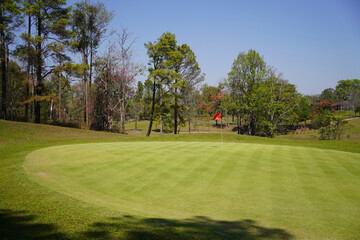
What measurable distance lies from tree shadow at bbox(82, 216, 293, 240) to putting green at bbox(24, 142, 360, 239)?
370 mm

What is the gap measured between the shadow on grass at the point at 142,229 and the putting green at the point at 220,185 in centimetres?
42

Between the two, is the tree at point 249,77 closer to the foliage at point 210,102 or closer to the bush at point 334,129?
the bush at point 334,129

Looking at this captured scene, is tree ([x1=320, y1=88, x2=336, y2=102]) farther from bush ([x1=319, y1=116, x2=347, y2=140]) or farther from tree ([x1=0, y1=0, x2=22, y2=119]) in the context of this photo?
tree ([x1=0, y1=0, x2=22, y2=119])

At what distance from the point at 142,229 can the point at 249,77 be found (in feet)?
129

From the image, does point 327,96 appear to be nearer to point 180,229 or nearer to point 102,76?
point 102,76

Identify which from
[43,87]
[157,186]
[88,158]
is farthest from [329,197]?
[43,87]

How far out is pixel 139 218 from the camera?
4.56 metres

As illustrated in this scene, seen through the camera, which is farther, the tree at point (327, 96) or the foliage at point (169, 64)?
the tree at point (327, 96)

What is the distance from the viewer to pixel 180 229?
4.09 metres

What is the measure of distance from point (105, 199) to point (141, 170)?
255 cm

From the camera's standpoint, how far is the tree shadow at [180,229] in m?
3.59

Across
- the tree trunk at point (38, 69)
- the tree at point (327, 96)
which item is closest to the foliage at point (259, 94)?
the tree trunk at point (38, 69)

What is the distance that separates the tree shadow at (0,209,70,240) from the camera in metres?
3.26

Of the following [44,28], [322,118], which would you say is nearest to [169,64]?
[44,28]
